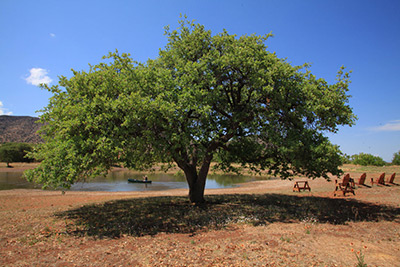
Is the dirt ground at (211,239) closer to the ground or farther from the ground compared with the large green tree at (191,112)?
closer to the ground

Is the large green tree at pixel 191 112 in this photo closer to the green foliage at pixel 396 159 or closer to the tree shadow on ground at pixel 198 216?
the tree shadow on ground at pixel 198 216

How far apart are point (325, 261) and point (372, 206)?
943 centimetres

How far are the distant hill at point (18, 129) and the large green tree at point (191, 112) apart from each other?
138638 mm

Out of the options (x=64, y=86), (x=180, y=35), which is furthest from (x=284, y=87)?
(x=64, y=86)

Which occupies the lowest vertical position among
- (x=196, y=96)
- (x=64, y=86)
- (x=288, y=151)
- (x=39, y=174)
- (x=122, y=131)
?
(x=39, y=174)

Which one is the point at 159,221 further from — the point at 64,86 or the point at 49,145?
the point at 64,86

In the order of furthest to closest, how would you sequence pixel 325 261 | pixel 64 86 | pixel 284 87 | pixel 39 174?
1. pixel 64 86
2. pixel 284 87
3. pixel 39 174
4. pixel 325 261

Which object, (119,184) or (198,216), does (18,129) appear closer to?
(119,184)

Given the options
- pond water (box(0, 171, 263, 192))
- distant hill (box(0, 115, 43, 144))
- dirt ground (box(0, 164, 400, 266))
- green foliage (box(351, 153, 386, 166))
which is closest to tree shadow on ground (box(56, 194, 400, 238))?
dirt ground (box(0, 164, 400, 266))

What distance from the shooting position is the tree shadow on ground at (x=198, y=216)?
9.73 m

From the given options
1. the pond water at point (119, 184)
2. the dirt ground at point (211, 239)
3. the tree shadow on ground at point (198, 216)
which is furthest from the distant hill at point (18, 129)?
the dirt ground at point (211, 239)

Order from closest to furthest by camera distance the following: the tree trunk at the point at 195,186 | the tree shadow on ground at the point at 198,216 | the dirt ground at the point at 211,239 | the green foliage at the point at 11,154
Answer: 1. the dirt ground at the point at 211,239
2. the tree shadow on ground at the point at 198,216
3. the tree trunk at the point at 195,186
4. the green foliage at the point at 11,154

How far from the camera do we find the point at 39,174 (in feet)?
31.8

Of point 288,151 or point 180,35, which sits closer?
point 288,151
